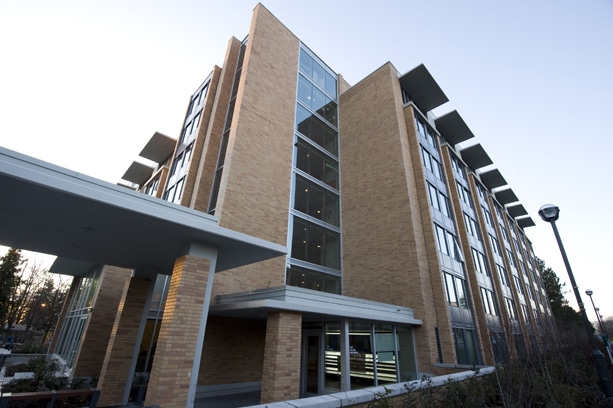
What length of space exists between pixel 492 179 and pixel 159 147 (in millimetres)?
37828

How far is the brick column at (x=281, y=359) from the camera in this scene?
8766 mm

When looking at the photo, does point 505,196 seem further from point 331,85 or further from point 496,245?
point 331,85

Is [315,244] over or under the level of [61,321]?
over

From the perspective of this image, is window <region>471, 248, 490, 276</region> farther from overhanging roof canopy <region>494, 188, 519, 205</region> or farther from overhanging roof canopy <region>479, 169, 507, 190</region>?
overhanging roof canopy <region>494, 188, 519, 205</region>

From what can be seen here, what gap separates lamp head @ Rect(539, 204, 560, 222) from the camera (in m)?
7.82

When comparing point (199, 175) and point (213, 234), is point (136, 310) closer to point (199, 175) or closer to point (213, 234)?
point (213, 234)

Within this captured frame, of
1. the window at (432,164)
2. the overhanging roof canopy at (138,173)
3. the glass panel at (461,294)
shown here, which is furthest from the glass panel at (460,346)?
the overhanging roof canopy at (138,173)

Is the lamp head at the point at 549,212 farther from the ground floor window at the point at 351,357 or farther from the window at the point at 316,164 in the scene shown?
the window at the point at 316,164

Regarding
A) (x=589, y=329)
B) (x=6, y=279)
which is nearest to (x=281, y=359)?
(x=589, y=329)

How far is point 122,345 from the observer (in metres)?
9.98

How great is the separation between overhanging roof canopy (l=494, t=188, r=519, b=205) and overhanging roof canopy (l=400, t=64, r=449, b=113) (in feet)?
73.5

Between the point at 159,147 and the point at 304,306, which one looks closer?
the point at 304,306

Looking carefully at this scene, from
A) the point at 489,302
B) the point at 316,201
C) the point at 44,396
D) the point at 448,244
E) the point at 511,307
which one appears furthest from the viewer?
the point at 511,307

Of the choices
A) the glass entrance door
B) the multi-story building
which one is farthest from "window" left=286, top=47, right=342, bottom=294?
the glass entrance door
